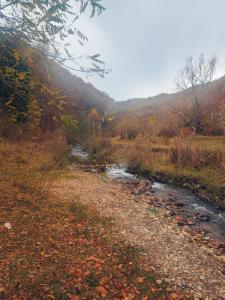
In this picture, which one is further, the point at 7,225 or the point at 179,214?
the point at 179,214

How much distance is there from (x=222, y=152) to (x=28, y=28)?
14.3 meters

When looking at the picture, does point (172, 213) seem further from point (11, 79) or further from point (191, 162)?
point (11, 79)

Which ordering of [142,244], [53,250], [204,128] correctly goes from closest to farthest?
[53,250], [142,244], [204,128]

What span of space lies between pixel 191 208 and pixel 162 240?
387 cm

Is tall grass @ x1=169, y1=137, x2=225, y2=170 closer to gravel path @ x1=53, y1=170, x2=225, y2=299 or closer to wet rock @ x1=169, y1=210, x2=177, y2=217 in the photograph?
gravel path @ x1=53, y1=170, x2=225, y2=299

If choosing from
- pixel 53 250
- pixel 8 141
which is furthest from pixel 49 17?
pixel 8 141

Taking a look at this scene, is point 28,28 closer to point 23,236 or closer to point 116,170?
point 23,236

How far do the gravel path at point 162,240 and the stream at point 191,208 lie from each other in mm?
747

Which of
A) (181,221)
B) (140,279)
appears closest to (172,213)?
(181,221)

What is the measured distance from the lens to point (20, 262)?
4688 mm

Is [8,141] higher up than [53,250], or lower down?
higher up

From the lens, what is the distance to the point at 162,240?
22.0 feet

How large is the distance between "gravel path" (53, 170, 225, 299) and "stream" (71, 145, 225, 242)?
29.4 inches

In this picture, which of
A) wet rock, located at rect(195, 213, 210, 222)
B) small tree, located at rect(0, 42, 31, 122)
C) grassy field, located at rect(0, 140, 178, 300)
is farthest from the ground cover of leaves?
wet rock, located at rect(195, 213, 210, 222)
